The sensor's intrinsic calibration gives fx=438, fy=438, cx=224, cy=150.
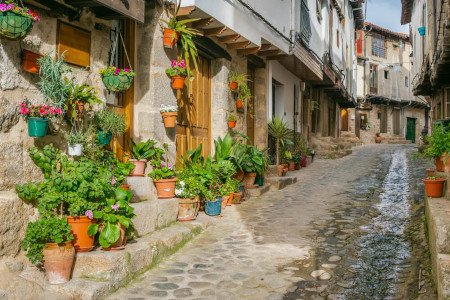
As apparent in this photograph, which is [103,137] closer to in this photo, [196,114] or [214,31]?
[196,114]

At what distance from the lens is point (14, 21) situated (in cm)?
367

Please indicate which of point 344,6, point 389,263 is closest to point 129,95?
point 389,263

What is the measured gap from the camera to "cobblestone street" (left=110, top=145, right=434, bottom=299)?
4.00 metres

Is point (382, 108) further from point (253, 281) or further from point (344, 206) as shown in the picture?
point (253, 281)

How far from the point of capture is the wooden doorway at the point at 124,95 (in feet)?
19.5

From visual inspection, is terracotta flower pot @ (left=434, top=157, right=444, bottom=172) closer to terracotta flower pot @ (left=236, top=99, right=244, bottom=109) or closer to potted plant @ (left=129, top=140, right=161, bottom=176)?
terracotta flower pot @ (left=236, top=99, right=244, bottom=109)

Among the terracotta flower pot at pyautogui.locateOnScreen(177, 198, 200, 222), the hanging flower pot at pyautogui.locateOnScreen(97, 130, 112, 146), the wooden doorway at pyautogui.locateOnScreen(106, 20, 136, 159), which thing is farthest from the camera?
the terracotta flower pot at pyautogui.locateOnScreen(177, 198, 200, 222)

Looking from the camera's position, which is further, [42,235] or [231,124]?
[231,124]

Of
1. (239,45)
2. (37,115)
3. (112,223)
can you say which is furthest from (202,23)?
(112,223)

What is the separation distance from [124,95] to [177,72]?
0.89m

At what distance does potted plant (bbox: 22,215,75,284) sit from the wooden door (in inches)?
147

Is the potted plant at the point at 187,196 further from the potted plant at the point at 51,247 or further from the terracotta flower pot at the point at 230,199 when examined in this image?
the potted plant at the point at 51,247

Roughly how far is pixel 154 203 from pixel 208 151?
3336mm

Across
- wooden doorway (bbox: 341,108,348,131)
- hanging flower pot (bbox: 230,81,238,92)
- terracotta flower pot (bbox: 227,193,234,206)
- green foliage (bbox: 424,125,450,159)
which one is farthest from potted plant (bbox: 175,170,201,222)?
wooden doorway (bbox: 341,108,348,131)
